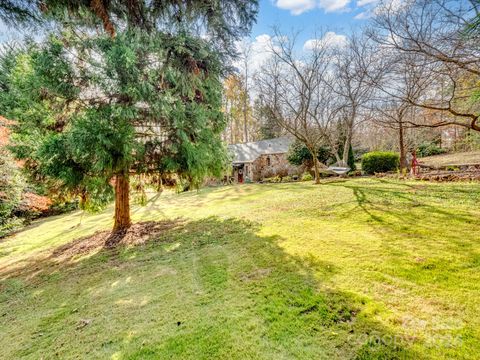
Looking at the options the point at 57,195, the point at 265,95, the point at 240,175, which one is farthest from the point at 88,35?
the point at 240,175

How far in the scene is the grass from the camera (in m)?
2.38

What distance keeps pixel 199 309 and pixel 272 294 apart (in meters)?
0.97

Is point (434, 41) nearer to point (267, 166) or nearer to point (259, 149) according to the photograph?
point (267, 166)

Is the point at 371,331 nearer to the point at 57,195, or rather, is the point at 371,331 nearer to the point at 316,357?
the point at 316,357

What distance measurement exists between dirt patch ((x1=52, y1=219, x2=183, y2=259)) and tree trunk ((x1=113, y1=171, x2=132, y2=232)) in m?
0.24

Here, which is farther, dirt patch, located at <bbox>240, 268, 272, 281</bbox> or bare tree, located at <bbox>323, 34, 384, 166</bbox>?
bare tree, located at <bbox>323, 34, 384, 166</bbox>

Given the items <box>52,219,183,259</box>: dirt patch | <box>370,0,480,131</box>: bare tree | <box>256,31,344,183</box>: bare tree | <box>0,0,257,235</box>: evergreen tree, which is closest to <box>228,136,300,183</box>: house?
<box>256,31,344,183</box>: bare tree

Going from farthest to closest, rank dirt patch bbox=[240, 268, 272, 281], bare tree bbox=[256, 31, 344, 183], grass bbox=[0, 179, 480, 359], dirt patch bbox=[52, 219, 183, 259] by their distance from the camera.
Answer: bare tree bbox=[256, 31, 344, 183]
dirt patch bbox=[52, 219, 183, 259]
dirt patch bbox=[240, 268, 272, 281]
grass bbox=[0, 179, 480, 359]

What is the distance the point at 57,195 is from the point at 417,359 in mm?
7999

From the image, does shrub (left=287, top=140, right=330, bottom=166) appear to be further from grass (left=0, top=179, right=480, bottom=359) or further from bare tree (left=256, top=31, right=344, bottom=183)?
grass (left=0, top=179, right=480, bottom=359)

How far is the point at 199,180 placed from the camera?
7273 millimetres

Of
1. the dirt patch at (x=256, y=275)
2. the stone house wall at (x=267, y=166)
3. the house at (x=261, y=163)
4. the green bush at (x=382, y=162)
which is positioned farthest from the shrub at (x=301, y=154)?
the dirt patch at (x=256, y=275)

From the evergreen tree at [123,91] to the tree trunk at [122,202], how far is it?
17.7 inches

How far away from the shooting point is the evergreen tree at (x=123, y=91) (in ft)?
17.0
